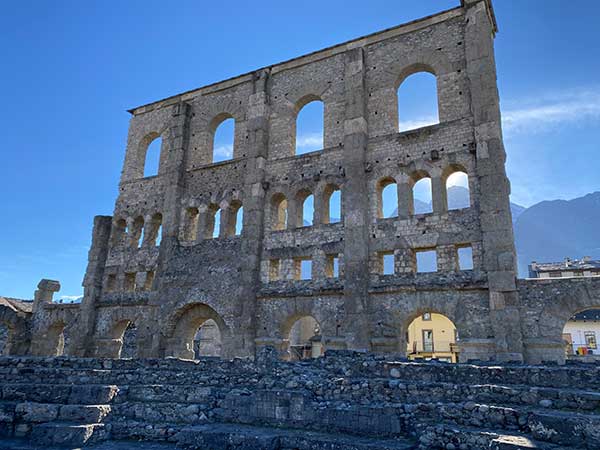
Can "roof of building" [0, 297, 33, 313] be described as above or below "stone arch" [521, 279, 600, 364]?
above

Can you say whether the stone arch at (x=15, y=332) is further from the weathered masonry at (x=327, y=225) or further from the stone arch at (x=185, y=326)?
the stone arch at (x=185, y=326)

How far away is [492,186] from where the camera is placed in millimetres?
13438

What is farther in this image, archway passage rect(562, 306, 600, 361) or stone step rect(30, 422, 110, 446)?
archway passage rect(562, 306, 600, 361)

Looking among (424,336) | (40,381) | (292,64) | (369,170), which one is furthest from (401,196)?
(424,336)

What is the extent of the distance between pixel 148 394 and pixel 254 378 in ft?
7.44

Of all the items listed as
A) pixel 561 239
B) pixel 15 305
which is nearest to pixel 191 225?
pixel 15 305

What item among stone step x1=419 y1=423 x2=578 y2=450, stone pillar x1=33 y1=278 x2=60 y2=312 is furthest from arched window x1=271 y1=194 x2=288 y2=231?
stone pillar x1=33 y1=278 x2=60 y2=312

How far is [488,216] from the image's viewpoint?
1327 cm

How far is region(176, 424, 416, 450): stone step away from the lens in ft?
20.2

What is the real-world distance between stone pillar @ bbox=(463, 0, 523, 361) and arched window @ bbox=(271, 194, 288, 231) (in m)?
7.75

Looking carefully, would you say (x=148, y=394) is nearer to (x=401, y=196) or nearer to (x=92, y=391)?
(x=92, y=391)

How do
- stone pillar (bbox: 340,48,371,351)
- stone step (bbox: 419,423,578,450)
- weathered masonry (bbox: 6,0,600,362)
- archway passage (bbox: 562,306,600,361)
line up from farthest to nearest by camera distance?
1. archway passage (bbox: 562,306,600,361)
2. stone pillar (bbox: 340,48,371,351)
3. weathered masonry (bbox: 6,0,600,362)
4. stone step (bbox: 419,423,578,450)

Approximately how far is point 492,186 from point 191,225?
1299cm

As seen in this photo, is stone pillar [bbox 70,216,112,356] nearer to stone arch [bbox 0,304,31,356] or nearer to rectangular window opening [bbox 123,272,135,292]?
rectangular window opening [bbox 123,272,135,292]
